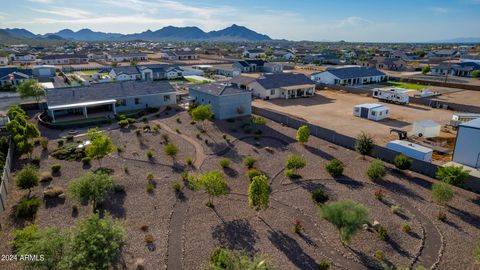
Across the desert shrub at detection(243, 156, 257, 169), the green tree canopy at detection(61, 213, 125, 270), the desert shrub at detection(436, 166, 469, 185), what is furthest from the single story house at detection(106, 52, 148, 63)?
the desert shrub at detection(436, 166, 469, 185)

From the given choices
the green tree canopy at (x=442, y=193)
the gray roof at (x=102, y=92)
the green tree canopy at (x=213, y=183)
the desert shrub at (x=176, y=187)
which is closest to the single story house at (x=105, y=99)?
the gray roof at (x=102, y=92)

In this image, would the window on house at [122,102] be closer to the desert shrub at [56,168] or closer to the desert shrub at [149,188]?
the desert shrub at [56,168]

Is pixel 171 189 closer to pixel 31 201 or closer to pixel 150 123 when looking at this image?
pixel 31 201

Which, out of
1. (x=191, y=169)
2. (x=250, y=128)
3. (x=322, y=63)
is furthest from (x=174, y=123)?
(x=322, y=63)

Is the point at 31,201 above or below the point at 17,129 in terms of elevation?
below

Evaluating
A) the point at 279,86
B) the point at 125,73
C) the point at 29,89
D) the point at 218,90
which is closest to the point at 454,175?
the point at 218,90

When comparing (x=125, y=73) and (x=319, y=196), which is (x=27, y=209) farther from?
(x=125, y=73)
